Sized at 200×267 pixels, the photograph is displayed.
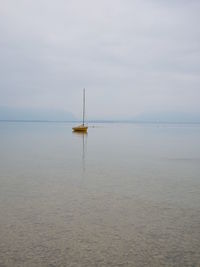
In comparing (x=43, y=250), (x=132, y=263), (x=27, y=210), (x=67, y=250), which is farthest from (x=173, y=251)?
(x=27, y=210)

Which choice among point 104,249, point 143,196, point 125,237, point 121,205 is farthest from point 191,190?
point 104,249

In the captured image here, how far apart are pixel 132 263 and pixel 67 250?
137 centimetres

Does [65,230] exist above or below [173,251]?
above

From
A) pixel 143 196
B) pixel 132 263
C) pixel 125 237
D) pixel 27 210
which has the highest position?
pixel 143 196

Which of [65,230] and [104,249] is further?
[65,230]

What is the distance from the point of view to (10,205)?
9625mm

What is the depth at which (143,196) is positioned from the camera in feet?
36.6

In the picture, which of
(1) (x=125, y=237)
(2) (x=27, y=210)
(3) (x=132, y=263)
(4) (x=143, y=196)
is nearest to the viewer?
(3) (x=132, y=263)

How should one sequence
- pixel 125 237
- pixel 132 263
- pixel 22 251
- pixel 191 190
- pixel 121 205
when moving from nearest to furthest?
pixel 132 263
pixel 22 251
pixel 125 237
pixel 121 205
pixel 191 190

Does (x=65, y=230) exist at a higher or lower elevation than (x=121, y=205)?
lower

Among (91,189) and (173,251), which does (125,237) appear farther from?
(91,189)

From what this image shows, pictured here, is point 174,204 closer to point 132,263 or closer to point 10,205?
point 132,263

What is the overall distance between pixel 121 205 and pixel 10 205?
338 centimetres

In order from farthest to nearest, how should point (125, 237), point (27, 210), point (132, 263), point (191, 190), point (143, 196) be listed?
1. point (191, 190)
2. point (143, 196)
3. point (27, 210)
4. point (125, 237)
5. point (132, 263)
